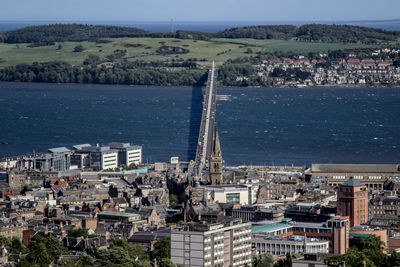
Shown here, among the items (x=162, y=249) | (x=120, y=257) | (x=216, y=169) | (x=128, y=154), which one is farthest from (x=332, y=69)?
(x=120, y=257)

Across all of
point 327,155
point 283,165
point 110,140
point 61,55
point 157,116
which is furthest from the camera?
point 61,55

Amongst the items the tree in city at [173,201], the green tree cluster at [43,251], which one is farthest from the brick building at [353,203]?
the green tree cluster at [43,251]

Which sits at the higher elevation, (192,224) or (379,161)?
(192,224)

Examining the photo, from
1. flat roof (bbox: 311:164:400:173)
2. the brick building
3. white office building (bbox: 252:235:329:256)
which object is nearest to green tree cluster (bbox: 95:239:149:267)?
white office building (bbox: 252:235:329:256)

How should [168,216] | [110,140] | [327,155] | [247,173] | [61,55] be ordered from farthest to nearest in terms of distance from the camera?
[61,55], [110,140], [327,155], [247,173], [168,216]

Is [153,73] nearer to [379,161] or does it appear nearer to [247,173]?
[379,161]

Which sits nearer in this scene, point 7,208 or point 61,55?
point 7,208

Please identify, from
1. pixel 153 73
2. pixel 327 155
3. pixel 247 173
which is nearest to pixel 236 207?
pixel 247 173
